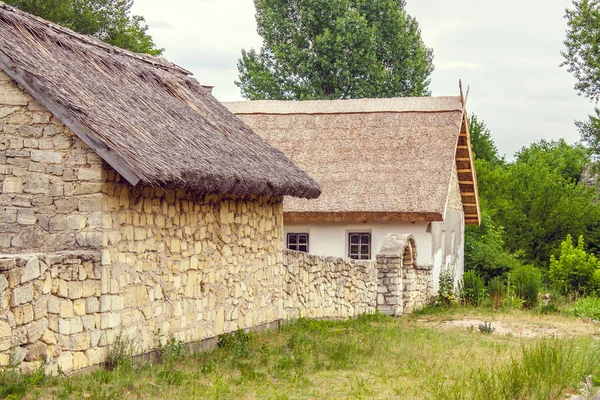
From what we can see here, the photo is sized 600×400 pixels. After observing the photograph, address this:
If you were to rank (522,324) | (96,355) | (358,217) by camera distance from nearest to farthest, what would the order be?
(96,355) < (522,324) < (358,217)

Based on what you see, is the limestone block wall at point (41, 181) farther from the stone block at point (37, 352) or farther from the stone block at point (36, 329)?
the stone block at point (37, 352)

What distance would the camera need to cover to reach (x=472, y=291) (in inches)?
875

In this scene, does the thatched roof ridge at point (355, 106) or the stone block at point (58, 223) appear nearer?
the stone block at point (58, 223)

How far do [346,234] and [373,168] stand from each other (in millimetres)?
1718

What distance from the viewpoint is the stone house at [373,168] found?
20.8 meters

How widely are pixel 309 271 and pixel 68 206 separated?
22.4ft

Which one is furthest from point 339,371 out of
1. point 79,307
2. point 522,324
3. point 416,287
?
point 416,287

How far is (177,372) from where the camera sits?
31.1 feet

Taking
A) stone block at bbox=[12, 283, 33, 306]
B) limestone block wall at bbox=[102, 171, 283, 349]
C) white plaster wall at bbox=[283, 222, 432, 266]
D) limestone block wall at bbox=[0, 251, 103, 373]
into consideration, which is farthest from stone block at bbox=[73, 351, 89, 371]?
white plaster wall at bbox=[283, 222, 432, 266]

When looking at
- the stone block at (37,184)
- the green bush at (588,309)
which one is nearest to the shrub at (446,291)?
the green bush at (588,309)

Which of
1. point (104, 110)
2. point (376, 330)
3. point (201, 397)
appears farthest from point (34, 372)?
point (376, 330)

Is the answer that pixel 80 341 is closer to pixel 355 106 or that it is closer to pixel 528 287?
pixel 528 287

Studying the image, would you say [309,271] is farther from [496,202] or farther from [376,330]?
[496,202]

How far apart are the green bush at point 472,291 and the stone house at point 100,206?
35.0ft
